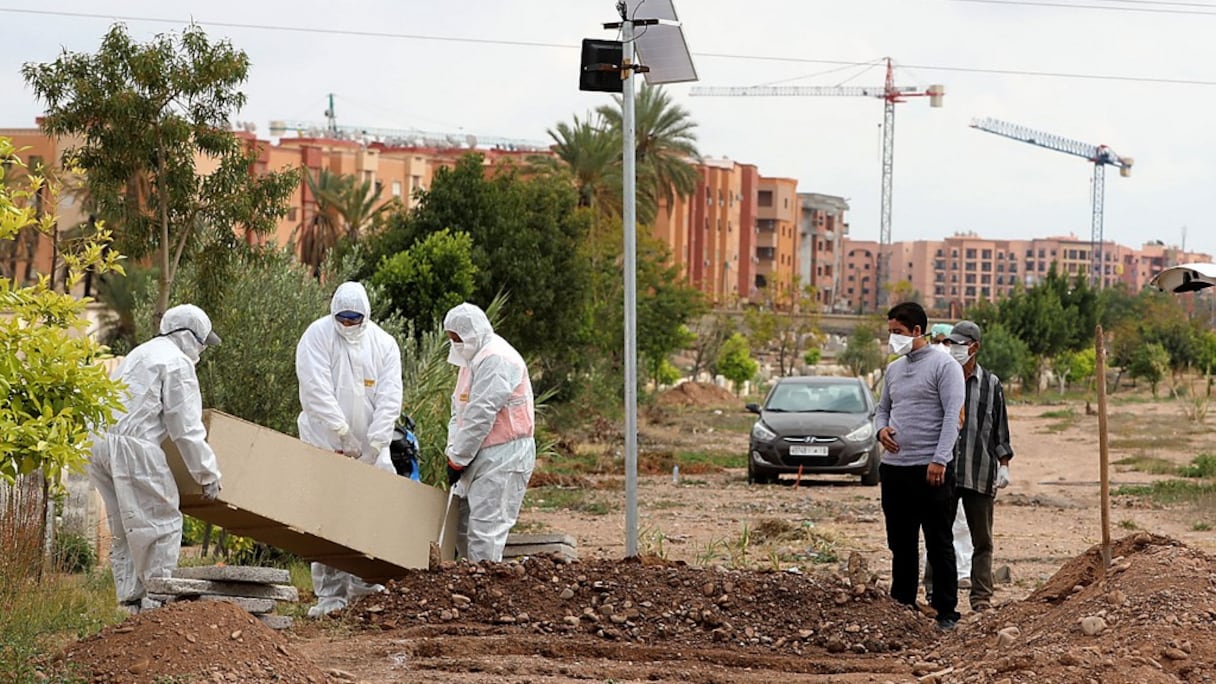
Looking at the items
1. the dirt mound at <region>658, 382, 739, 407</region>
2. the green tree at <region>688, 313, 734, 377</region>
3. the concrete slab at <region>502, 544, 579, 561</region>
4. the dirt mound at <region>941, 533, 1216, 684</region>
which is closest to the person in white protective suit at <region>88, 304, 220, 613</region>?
the concrete slab at <region>502, 544, 579, 561</region>

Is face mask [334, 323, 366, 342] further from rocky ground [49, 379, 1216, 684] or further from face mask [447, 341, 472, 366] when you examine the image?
rocky ground [49, 379, 1216, 684]

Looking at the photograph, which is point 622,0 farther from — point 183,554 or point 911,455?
point 183,554

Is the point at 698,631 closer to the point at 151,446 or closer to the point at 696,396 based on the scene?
the point at 151,446

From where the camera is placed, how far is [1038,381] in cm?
7988

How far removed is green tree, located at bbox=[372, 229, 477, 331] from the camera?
82.5 ft

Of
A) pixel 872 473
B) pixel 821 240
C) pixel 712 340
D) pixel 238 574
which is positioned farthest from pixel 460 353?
pixel 821 240

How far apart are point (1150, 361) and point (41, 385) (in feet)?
228

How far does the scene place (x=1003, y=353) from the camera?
6981 centimetres

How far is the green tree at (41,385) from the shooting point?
6.26m

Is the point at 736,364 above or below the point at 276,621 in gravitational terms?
below

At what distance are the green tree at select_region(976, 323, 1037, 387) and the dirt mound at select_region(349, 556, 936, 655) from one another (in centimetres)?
5823

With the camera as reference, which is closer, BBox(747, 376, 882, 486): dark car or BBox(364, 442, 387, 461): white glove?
BBox(364, 442, 387, 461): white glove

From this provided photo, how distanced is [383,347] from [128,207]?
5829 millimetres

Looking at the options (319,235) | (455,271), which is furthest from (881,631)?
(319,235)
